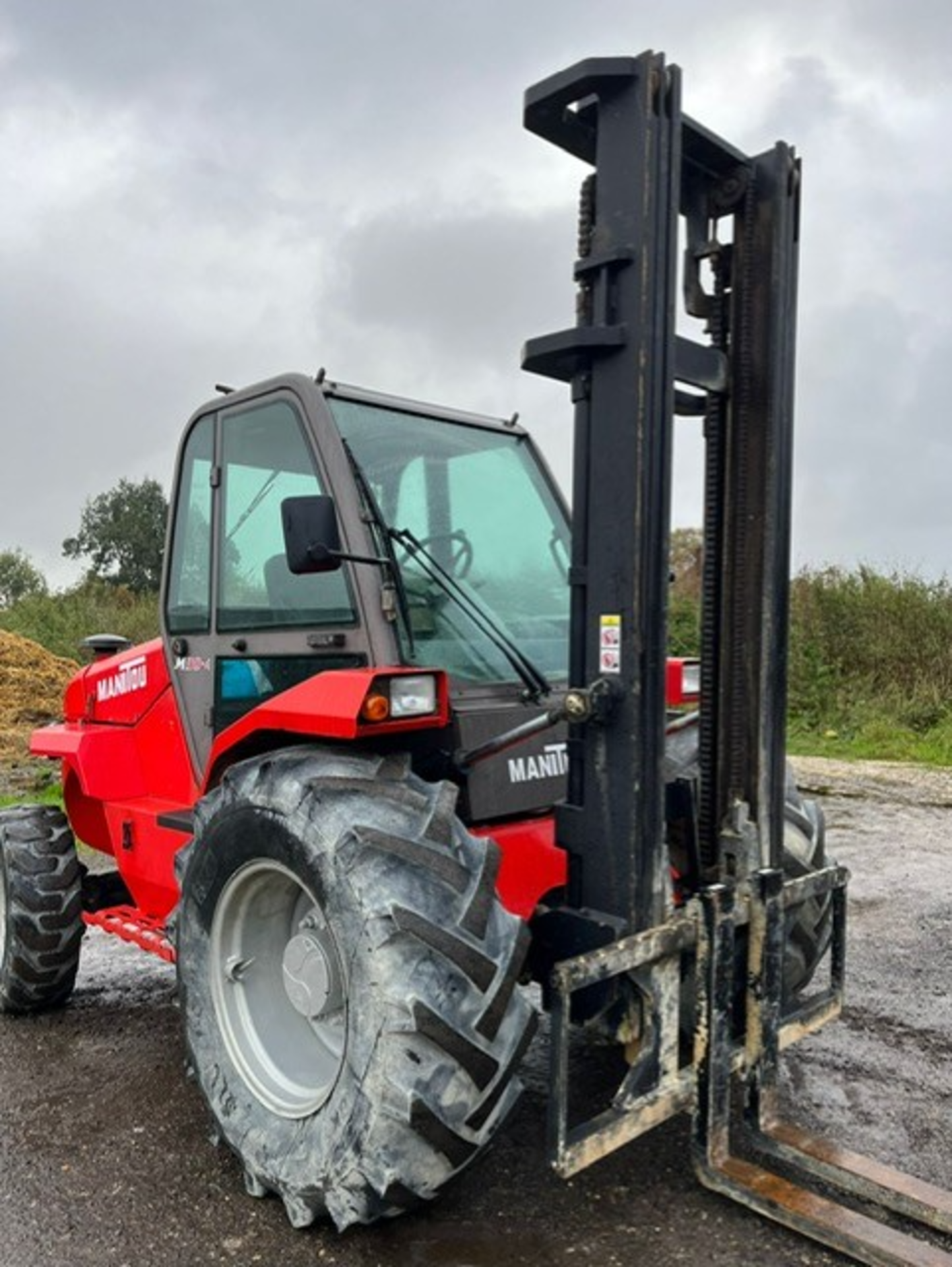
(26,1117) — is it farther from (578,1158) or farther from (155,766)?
(578,1158)

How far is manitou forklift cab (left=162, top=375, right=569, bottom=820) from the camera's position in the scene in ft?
11.0

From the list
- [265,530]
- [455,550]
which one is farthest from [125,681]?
[455,550]

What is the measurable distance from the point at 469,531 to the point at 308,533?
0.92m

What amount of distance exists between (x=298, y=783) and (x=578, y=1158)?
3.78 ft

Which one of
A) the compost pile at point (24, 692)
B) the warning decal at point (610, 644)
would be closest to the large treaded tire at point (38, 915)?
the warning decal at point (610, 644)

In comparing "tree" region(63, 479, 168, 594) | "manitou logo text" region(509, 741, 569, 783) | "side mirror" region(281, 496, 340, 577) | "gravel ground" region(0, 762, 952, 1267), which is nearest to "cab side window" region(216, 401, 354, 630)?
"side mirror" region(281, 496, 340, 577)

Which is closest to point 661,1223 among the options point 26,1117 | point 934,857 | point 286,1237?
point 286,1237

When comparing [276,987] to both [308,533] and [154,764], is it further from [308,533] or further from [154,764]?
[154,764]

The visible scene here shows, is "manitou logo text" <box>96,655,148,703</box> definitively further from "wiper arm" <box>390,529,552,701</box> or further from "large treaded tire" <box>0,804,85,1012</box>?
"wiper arm" <box>390,529,552,701</box>

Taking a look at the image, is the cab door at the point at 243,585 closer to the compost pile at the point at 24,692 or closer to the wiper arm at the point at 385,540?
the wiper arm at the point at 385,540

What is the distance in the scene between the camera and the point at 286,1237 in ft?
A: 9.34

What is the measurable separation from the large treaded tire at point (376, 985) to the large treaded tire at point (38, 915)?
Answer: 1612 millimetres

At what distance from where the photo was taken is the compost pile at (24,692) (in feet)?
46.8

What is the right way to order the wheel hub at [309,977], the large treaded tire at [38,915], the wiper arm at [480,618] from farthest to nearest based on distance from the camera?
the large treaded tire at [38,915], the wiper arm at [480,618], the wheel hub at [309,977]
